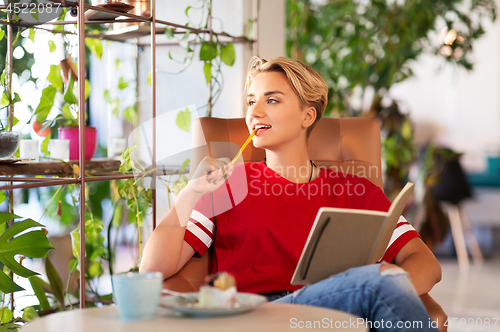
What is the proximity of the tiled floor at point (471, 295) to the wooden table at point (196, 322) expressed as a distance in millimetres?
2059

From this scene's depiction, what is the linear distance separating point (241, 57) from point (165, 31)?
0.50 meters

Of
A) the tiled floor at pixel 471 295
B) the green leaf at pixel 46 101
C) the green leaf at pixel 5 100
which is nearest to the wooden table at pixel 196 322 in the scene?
the green leaf at pixel 5 100

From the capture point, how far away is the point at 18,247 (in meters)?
1.54

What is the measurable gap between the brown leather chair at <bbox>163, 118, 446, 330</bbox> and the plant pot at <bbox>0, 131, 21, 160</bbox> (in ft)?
1.80

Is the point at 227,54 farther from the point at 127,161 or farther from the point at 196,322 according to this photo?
the point at 196,322

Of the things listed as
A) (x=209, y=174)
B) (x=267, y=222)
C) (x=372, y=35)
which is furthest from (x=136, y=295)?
(x=372, y=35)

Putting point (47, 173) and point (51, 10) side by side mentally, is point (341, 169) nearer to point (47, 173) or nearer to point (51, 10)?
point (47, 173)

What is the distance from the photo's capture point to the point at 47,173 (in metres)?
1.72

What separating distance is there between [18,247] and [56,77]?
0.76 meters

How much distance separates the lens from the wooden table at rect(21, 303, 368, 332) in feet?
2.72

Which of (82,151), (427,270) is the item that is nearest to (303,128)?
(427,270)

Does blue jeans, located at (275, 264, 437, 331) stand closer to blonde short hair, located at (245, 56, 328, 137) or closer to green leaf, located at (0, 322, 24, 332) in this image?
blonde short hair, located at (245, 56, 328, 137)

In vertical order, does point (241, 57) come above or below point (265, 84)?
above

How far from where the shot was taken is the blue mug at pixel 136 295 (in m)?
0.85
